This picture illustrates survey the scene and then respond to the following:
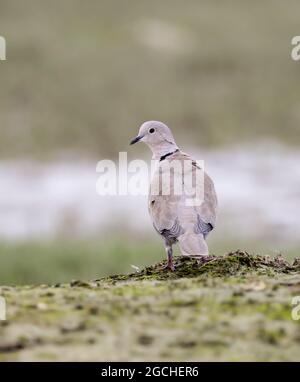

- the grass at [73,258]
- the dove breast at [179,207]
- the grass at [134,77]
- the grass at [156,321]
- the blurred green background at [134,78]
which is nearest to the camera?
the grass at [156,321]

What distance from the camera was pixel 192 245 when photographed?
297 inches

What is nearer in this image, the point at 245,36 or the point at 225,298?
the point at 225,298

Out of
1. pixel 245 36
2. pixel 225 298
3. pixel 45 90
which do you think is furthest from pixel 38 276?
pixel 245 36

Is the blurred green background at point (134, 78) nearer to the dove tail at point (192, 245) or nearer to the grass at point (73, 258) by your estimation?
the grass at point (73, 258)

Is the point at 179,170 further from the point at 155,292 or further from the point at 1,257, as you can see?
the point at 1,257

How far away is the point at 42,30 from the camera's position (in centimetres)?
3597

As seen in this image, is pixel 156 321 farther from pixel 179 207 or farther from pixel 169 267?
pixel 179 207

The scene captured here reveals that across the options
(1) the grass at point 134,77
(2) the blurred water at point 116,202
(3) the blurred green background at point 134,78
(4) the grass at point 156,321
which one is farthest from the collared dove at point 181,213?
(1) the grass at point 134,77

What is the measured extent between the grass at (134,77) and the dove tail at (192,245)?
21.1 m

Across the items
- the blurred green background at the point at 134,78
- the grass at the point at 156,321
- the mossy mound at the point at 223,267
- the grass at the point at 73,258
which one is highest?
the blurred green background at the point at 134,78

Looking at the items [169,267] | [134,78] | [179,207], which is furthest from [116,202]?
[169,267]

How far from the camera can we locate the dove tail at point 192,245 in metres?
7.47

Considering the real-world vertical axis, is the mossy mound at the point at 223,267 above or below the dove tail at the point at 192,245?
below

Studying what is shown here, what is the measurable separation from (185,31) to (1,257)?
2321 centimetres
